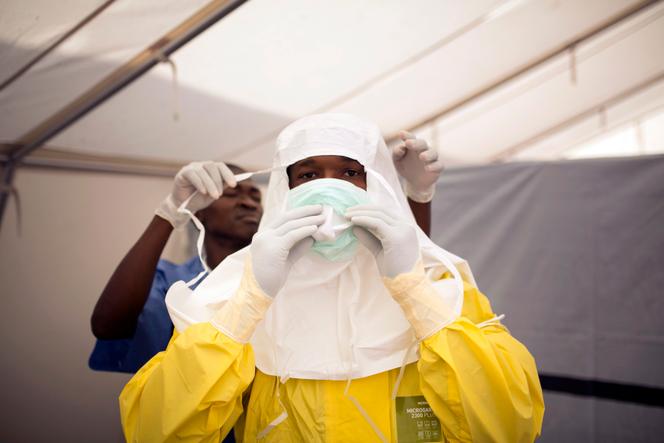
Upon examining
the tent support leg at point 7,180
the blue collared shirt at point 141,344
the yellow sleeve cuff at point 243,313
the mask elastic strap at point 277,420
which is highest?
the tent support leg at point 7,180

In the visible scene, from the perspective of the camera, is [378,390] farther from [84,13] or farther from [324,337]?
[84,13]

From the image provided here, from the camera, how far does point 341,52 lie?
1.96 metres

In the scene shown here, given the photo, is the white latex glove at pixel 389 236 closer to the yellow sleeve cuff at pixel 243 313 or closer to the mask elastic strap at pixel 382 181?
the mask elastic strap at pixel 382 181

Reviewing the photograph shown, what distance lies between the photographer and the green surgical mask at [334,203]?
3.22ft

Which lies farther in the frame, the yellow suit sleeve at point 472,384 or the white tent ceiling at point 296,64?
the white tent ceiling at point 296,64

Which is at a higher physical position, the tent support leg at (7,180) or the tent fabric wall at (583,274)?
the tent support leg at (7,180)

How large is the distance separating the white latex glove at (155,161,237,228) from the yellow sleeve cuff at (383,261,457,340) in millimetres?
514

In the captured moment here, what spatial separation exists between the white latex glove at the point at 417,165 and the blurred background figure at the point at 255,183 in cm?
74

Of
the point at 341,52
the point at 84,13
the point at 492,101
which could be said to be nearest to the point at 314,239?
the point at 84,13

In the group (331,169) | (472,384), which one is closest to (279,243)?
(331,169)

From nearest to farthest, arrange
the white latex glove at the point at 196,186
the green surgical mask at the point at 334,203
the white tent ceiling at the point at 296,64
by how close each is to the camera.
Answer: the green surgical mask at the point at 334,203 < the white latex glove at the point at 196,186 < the white tent ceiling at the point at 296,64

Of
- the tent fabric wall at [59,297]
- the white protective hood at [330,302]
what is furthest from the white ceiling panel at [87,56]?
the white protective hood at [330,302]

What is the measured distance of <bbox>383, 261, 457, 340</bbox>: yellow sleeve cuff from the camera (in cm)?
92

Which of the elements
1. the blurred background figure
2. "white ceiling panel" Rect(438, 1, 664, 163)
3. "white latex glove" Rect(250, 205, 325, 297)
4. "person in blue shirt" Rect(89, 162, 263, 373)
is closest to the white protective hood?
"white latex glove" Rect(250, 205, 325, 297)
